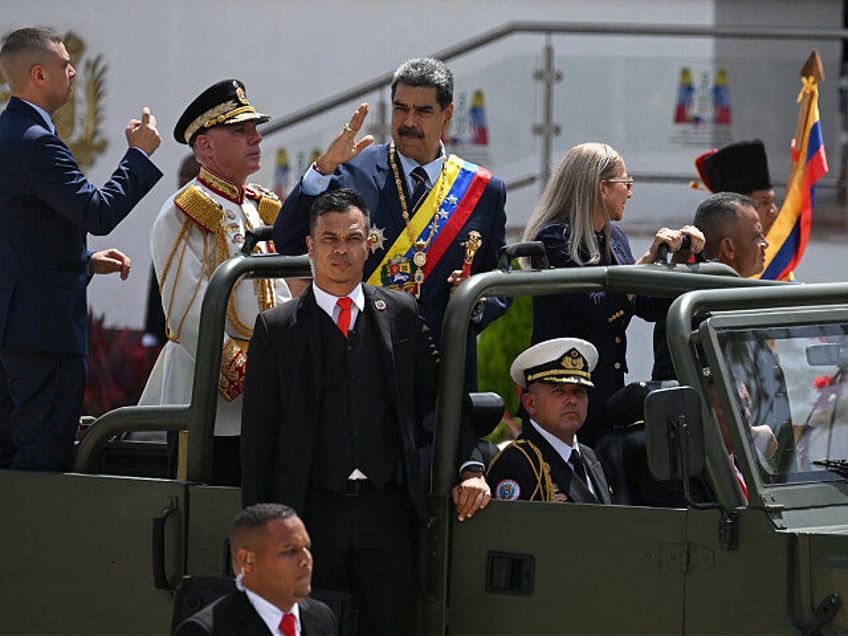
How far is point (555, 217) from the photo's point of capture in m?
6.87

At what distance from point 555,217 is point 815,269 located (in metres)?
6.02

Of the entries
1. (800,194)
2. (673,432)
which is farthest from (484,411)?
(800,194)

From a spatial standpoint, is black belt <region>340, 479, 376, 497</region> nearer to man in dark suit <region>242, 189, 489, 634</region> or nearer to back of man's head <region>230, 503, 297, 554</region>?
man in dark suit <region>242, 189, 489, 634</region>

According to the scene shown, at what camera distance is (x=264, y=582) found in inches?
207

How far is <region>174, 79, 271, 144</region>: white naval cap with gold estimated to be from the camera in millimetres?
7188

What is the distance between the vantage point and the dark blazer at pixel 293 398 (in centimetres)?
574

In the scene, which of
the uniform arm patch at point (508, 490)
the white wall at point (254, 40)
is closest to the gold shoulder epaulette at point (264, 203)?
the uniform arm patch at point (508, 490)

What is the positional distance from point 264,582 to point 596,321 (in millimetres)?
1792

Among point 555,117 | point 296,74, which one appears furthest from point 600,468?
point 296,74

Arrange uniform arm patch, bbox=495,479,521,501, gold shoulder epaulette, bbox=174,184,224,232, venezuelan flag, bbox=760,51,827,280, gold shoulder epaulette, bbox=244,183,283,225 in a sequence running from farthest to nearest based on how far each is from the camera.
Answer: venezuelan flag, bbox=760,51,827,280 → gold shoulder epaulette, bbox=244,183,283,225 → gold shoulder epaulette, bbox=174,184,224,232 → uniform arm patch, bbox=495,479,521,501

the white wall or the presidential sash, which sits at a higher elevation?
the white wall

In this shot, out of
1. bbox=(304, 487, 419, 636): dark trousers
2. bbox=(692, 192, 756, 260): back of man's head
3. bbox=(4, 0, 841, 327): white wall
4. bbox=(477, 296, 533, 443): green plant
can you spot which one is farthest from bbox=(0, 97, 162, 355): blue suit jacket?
bbox=(4, 0, 841, 327): white wall

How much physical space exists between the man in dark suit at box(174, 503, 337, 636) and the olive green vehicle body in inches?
24.3

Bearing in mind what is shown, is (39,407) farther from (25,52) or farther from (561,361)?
(561,361)
